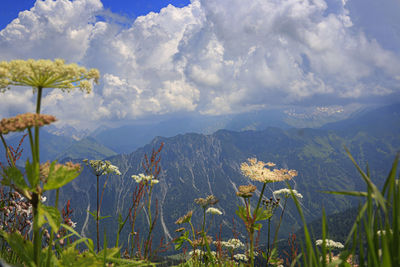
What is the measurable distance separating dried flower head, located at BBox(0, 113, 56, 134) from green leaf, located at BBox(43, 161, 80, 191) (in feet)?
1.20

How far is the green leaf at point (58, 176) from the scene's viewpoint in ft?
7.16

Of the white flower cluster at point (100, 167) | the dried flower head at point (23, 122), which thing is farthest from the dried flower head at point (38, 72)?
the white flower cluster at point (100, 167)

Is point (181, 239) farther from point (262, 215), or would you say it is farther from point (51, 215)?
point (51, 215)

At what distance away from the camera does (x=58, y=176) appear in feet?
7.25

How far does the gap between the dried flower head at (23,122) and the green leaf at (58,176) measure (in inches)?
14.4

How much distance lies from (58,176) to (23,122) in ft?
1.78

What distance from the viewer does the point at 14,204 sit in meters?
4.93

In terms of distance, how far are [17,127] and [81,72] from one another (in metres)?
1.05

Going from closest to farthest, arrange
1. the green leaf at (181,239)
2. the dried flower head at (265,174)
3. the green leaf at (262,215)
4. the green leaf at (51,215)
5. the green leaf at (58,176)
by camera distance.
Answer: the green leaf at (51,215), the green leaf at (58,176), the green leaf at (262,215), the dried flower head at (265,174), the green leaf at (181,239)

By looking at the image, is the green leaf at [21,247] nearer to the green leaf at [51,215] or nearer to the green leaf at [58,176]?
the green leaf at [51,215]

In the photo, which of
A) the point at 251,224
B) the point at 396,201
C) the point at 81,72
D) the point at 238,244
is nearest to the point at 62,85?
the point at 81,72

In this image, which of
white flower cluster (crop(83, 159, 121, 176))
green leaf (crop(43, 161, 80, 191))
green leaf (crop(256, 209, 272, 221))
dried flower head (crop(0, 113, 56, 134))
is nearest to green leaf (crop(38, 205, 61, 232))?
green leaf (crop(43, 161, 80, 191))

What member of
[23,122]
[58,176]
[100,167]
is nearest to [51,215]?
[58,176]

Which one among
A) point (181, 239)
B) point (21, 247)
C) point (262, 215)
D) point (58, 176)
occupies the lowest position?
point (181, 239)
